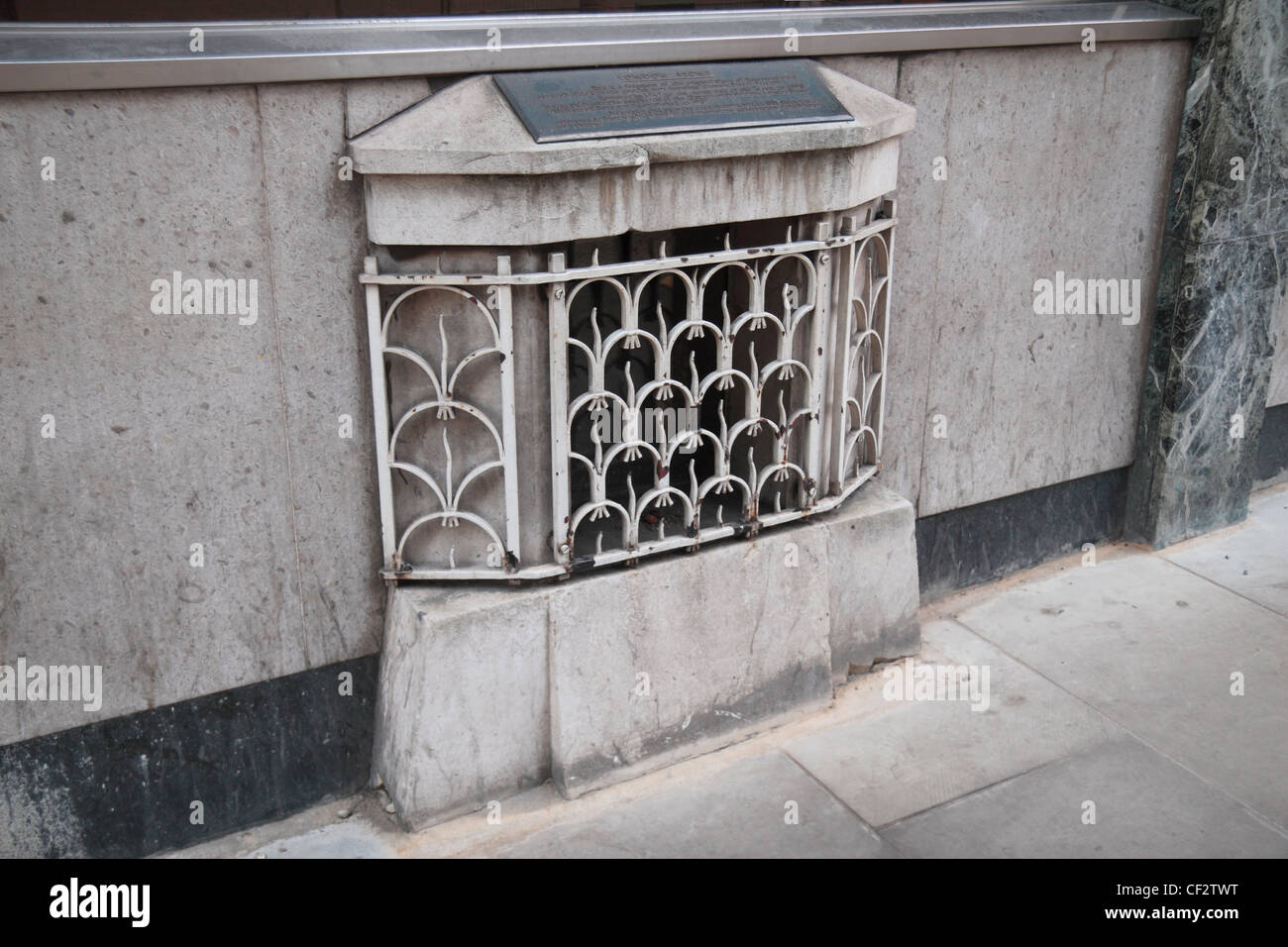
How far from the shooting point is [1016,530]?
5816mm

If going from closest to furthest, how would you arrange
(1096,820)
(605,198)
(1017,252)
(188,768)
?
1. (605,198)
2. (188,768)
3. (1096,820)
4. (1017,252)

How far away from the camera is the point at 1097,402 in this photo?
586 cm

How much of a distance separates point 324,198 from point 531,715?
186 centimetres

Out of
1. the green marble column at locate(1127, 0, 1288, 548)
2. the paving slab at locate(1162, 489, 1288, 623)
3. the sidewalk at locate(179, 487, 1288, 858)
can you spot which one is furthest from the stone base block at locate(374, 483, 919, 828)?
the paving slab at locate(1162, 489, 1288, 623)

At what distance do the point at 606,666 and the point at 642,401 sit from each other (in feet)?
3.11

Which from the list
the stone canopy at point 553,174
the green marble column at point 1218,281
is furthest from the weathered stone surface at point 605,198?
the green marble column at point 1218,281

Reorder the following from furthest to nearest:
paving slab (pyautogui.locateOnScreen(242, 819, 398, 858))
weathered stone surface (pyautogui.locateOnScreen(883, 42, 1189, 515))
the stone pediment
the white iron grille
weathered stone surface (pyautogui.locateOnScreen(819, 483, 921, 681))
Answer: weathered stone surface (pyautogui.locateOnScreen(883, 42, 1189, 515)), weathered stone surface (pyautogui.locateOnScreen(819, 483, 921, 681)), paving slab (pyautogui.locateOnScreen(242, 819, 398, 858)), the white iron grille, the stone pediment

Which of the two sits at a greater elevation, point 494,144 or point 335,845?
point 494,144

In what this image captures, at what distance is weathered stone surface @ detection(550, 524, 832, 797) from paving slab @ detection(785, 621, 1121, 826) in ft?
0.83

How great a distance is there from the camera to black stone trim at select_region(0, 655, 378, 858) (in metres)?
3.78

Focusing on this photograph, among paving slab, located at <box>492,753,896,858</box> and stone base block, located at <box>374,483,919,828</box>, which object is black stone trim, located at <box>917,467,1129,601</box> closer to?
stone base block, located at <box>374,483,919,828</box>

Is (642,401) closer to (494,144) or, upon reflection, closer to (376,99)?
(494,144)

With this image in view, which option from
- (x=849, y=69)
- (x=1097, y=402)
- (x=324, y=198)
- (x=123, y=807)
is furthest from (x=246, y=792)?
(x=1097, y=402)

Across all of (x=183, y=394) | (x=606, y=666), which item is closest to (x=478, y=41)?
(x=183, y=394)
